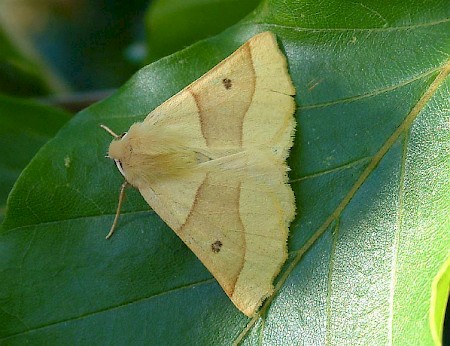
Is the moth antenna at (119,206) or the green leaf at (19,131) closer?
the moth antenna at (119,206)

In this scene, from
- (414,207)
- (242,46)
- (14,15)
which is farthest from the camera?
(14,15)

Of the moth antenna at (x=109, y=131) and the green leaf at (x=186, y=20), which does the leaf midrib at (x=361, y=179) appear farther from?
the green leaf at (x=186, y=20)

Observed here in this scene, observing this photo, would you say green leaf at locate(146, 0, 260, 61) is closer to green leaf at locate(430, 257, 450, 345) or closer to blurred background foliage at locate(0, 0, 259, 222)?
blurred background foliage at locate(0, 0, 259, 222)

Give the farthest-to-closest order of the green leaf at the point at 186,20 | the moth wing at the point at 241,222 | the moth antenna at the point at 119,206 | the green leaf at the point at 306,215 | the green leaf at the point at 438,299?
the green leaf at the point at 186,20 → the moth antenna at the point at 119,206 → the moth wing at the point at 241,222 → the green leaf at the point at 306,215 → the green leaf at the point at 438,299

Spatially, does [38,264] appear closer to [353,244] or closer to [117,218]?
[117,218]

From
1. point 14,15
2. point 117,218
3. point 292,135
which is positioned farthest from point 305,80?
point 14,15

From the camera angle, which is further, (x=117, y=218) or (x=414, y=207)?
(x=117, y=218)

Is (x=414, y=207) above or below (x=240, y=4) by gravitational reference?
below

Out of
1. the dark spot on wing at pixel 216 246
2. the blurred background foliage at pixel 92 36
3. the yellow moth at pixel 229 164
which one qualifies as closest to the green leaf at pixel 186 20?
the blurred background foliage at pixel 92 36
